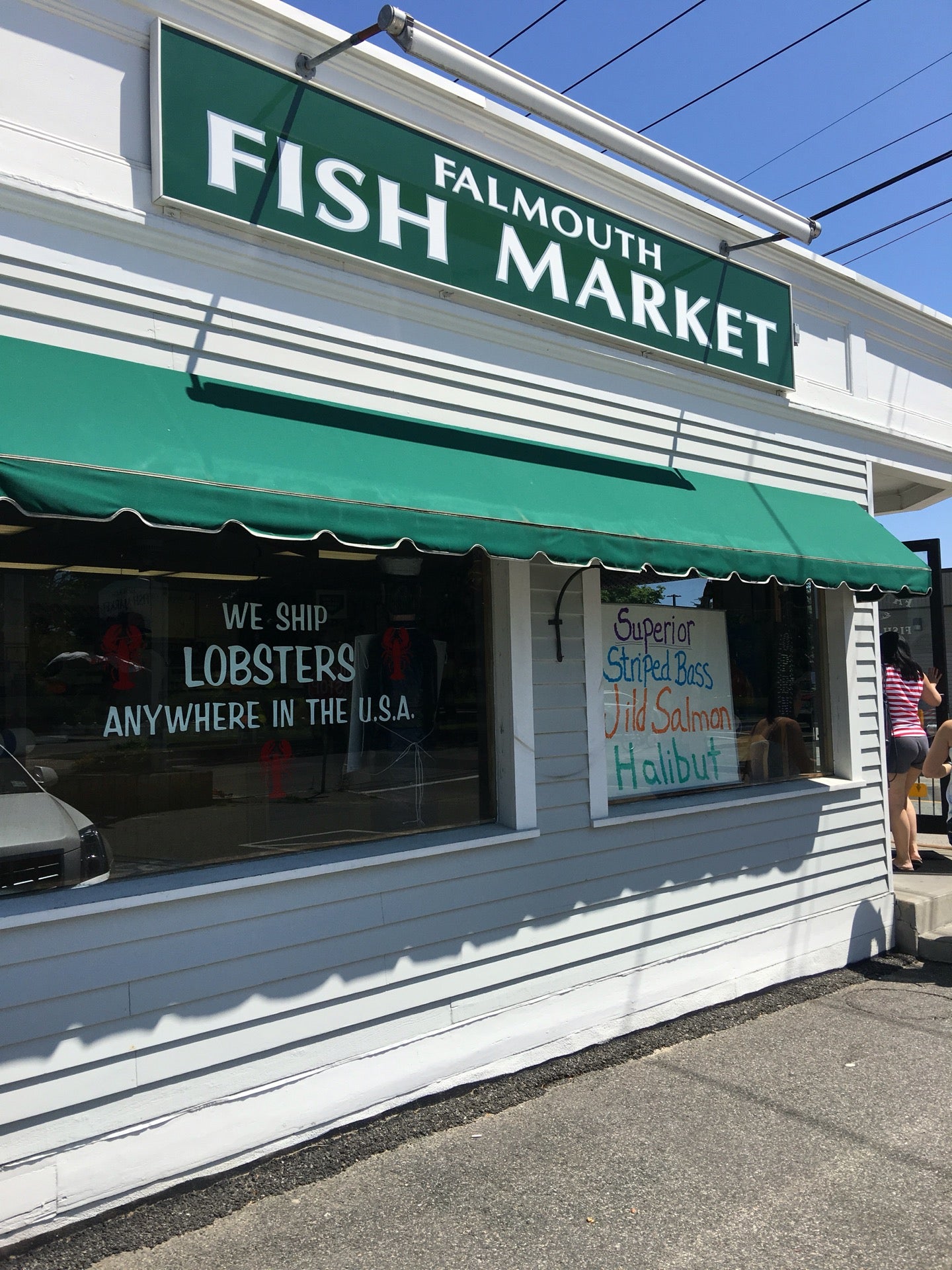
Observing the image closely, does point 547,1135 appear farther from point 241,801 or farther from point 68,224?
point 68,224

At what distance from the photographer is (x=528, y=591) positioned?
4711mm

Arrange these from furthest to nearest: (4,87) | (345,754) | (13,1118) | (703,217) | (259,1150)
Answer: (703,217)
(345,754)
(259,1150)
(4,87)
(13,1118)

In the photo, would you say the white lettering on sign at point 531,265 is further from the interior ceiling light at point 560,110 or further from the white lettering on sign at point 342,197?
the white lettering on sign at point 342,197

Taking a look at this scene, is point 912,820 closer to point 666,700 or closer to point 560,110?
point 666,700

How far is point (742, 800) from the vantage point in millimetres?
5613

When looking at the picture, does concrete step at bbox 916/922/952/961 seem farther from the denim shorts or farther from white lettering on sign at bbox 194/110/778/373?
white lettering on sign at bbox 194/110/778/373

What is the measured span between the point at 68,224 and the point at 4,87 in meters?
0.48

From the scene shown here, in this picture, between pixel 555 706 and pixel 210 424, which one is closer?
pixel 210 424

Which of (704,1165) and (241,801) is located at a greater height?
(241,801)

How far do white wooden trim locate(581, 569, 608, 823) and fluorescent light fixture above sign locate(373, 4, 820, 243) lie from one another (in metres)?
2.03

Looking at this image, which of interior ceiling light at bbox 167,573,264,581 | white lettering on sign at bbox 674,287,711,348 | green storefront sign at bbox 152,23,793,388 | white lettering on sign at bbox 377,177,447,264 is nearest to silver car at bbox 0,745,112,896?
interior ceiling light at bbox 167,573,264,581

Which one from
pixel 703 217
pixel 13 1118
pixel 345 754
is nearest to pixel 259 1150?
pixel 13 1118

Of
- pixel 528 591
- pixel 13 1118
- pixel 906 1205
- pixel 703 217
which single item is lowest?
pixel 906 1205

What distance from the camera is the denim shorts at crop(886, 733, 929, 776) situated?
7.48m
